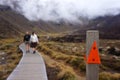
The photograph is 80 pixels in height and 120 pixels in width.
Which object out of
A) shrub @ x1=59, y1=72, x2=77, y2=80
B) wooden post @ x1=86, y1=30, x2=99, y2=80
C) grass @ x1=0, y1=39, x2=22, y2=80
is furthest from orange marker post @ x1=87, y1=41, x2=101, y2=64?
grass @ x1=0, y1=39, x2=22, y2=80

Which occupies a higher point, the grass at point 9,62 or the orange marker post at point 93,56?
the orange marker post at point 93,56

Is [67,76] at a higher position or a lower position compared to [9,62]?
higher

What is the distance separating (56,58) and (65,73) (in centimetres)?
1430

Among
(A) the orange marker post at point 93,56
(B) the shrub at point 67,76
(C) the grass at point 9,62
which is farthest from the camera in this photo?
(C) the grass at point 9,62

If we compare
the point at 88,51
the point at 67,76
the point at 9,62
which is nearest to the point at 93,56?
the point at 88,51

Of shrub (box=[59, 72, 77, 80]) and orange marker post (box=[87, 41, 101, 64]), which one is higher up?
orange marker post (box=[87, 41, 101, 64])

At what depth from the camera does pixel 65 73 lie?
59.3ft

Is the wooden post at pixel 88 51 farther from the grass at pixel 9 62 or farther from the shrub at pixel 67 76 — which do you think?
the grass at pixel 9 62

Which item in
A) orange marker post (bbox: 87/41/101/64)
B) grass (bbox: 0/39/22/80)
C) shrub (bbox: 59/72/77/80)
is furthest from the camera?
grass (bbox: 0/39/22/80)

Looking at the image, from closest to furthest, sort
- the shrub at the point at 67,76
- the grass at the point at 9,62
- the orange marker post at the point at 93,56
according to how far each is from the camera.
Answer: the orange marker post at the point at 93,56 < the shrub at the point at 67,76 < the grass at the point at 9,62

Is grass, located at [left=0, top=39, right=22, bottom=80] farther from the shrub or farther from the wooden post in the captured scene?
the wooden post

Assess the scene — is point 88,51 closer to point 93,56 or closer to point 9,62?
point 93,56

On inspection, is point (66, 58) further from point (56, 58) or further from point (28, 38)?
point (28, 38)

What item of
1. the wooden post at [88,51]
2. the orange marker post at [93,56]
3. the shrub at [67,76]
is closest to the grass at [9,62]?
the shrub at [67,76]
